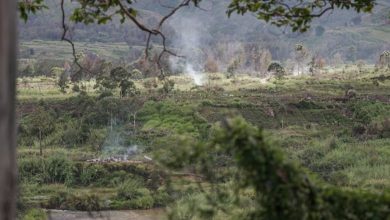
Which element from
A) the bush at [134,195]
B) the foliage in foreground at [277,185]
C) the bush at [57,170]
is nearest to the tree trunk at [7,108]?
the foliage in foreground at [277,185]

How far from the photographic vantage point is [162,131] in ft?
99.0

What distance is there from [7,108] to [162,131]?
93.4 ft

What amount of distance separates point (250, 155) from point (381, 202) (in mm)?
679

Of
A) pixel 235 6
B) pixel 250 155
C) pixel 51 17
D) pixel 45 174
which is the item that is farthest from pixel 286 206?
pixel 51 17

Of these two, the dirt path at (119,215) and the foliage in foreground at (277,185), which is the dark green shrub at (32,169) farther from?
the foliage in foreground at (277,185)

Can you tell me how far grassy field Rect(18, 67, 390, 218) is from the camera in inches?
883

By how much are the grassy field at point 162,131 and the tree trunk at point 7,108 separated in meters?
17.3

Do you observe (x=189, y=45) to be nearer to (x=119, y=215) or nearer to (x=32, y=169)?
(x=32, y=169)

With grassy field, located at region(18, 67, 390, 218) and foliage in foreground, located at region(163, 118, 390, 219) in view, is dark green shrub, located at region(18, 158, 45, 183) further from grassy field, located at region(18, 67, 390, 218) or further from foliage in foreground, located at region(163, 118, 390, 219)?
foliage in foreground, located at region(163, 118, 390, 219)

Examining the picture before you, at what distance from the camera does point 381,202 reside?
9.39ft

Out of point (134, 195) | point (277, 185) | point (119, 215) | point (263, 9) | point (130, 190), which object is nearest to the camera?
point (277, 185)

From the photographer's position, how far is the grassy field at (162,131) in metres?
22.4

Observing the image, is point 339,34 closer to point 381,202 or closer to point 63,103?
point 63,103

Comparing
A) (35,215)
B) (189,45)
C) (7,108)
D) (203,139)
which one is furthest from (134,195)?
(189,45)
